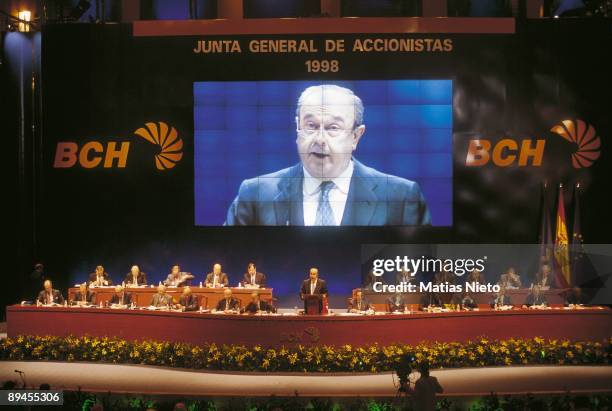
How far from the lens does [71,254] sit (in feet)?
69.3

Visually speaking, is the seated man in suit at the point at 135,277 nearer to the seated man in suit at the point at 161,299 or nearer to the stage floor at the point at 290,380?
the seated man in suit at the point at 161,299

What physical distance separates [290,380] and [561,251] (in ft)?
22.3

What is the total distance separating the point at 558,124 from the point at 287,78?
584 cm

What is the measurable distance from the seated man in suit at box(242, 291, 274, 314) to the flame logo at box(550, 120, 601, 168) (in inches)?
309

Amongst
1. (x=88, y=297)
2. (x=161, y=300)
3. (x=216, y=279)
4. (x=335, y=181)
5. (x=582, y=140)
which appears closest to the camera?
(x=161, y=300)

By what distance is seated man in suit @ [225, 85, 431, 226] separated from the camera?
20.5 meters

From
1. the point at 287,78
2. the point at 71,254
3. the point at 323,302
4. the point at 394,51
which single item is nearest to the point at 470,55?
the point at 394,51

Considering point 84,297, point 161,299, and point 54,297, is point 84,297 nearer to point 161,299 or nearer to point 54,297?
point 54,297

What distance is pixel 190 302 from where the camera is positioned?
682 inches

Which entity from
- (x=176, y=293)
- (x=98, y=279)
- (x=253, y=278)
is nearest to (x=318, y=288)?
(x=253, y=278)

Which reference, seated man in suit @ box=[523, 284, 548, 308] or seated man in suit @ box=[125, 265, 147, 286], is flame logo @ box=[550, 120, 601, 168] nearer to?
seated man in suit @ box=[523, 284, 548, 308]

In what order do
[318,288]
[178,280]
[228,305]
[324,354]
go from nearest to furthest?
[324,354], [228,305], [318,288], [178,280]

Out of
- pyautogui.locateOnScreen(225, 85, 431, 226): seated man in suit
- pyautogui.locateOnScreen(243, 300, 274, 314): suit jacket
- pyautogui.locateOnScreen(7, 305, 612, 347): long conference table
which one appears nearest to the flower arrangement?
pyautogui.locateOnScreen(7, 305, 612, 347): long conference table

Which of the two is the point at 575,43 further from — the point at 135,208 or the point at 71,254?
the point at 71,254
